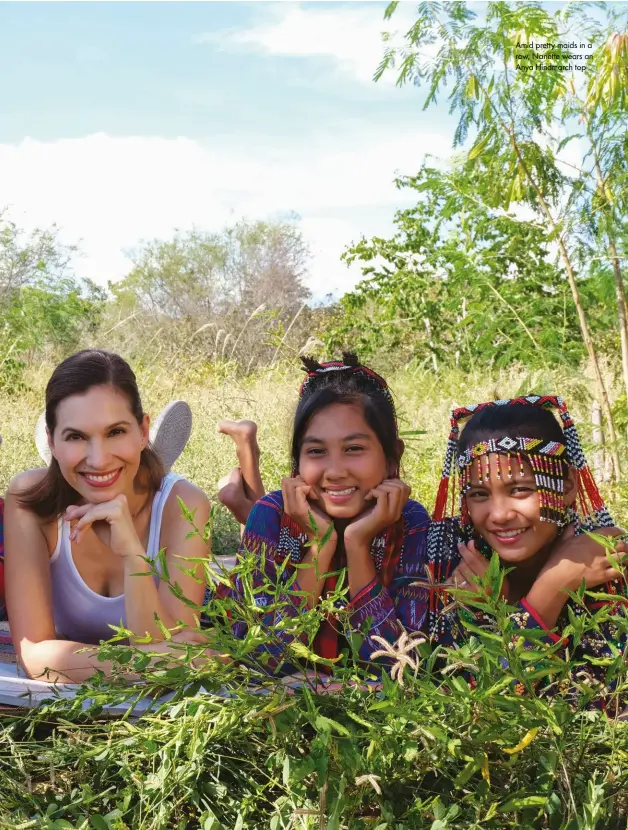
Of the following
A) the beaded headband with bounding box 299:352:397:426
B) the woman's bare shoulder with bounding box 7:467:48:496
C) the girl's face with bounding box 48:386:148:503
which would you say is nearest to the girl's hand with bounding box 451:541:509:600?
the beaded headband with bounding box 299:352:397:426

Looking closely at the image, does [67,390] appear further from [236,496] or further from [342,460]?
[236,496]

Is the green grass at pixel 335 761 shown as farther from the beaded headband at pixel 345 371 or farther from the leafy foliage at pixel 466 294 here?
the leafy foliage at pixel 466 294

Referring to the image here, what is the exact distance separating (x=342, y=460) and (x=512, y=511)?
0.51m

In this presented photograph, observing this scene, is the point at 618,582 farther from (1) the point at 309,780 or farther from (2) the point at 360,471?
(1) the point at 309,780

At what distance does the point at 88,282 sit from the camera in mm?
18859

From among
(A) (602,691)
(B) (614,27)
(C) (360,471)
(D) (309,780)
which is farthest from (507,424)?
(B) (614,27)

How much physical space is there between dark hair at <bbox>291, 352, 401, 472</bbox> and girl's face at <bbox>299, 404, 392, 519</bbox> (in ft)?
0.11

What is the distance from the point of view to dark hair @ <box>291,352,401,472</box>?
2.58 m

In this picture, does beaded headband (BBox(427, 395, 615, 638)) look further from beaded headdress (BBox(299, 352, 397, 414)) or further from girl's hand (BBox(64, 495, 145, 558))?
girl's hand (BBox(64, 495, 145, 558))

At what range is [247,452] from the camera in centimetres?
351

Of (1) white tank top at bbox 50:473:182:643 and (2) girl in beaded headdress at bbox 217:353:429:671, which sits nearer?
(2) girl in beaded headdress at bbox 217:353:429:671

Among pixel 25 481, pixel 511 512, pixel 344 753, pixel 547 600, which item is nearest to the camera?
pixel 344 753

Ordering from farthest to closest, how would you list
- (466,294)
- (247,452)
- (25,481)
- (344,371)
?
(466,294)
(247,452)
(344,371)
(25,481)

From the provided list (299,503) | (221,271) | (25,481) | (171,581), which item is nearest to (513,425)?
(299,503)
